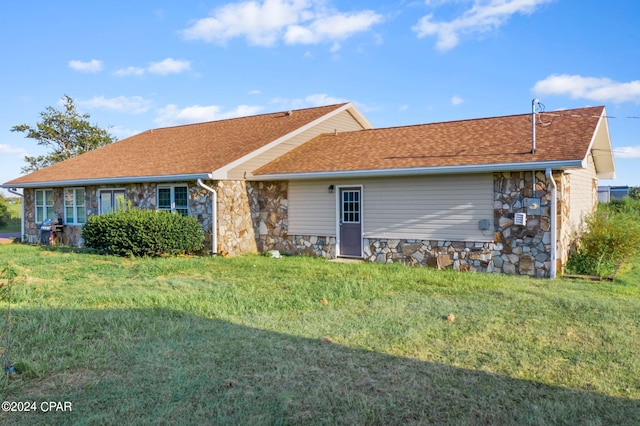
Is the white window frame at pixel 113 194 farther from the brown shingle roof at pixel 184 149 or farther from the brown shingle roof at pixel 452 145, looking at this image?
the brown shingle roof at pixel 452 145

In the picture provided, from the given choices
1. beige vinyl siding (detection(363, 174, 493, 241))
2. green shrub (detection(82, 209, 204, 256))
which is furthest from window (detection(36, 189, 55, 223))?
beige vinyl siding (detection(363, 174, 493, 241))

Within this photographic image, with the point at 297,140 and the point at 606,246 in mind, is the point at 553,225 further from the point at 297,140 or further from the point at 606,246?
the point at 297,140

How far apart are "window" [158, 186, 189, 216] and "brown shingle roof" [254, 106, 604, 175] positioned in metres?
2.34

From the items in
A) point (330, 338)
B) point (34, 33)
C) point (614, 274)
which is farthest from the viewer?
point (34, 33)

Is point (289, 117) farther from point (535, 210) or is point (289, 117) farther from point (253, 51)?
point (535, 210)

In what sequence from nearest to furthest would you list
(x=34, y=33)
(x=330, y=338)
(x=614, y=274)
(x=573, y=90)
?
Answer: (x=330, y=338)
(x=614, y=274)
(x=34, y=33)
(x=573, y=90)

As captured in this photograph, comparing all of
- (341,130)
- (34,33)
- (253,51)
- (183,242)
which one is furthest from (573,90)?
(34,33)

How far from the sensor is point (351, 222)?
1252 cm

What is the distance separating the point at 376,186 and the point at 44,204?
13.6m

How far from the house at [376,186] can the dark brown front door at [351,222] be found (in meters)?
0.03

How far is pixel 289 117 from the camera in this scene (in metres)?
17.2

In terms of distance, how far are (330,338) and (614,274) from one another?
731 centimetres

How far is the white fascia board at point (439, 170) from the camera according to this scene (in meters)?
9.23

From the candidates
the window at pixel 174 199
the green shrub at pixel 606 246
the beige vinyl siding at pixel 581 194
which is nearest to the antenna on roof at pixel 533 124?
the beige vinyl siding at pixel 581 194
